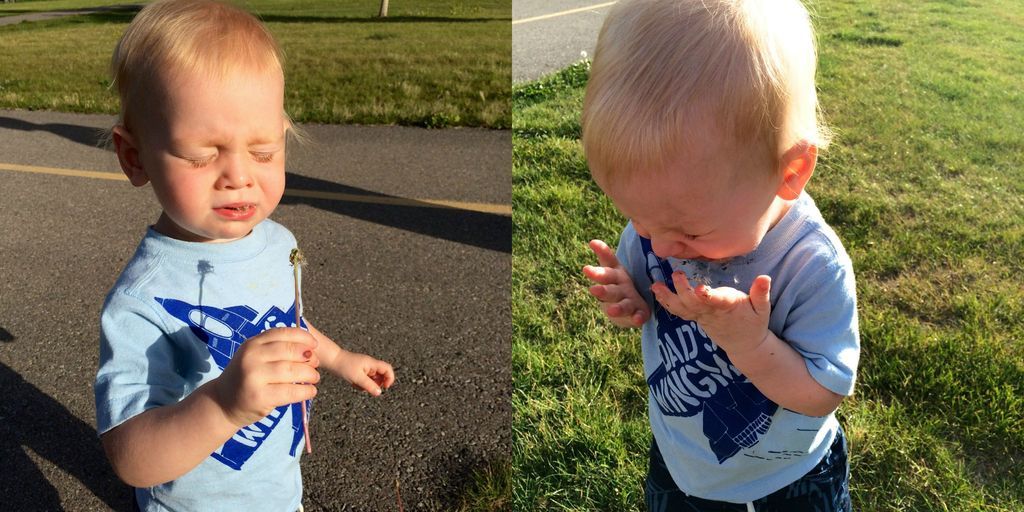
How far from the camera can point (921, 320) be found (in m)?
3.25

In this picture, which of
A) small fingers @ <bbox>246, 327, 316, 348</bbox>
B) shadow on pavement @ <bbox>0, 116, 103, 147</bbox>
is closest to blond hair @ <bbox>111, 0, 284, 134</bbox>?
small fingers @ <bbox>246, 327, 316, 348</bbox>

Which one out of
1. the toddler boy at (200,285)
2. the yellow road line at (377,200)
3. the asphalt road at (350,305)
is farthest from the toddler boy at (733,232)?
the yellow road line at (377,200)

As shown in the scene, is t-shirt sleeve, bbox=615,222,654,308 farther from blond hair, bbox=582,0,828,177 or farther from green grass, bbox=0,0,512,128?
green grass, bbox=0,0,512,128

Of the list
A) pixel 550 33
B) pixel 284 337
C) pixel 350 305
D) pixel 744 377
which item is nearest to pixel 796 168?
pixel 744 377

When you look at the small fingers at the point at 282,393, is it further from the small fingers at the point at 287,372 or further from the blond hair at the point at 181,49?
the blond hair at the point at 181,49

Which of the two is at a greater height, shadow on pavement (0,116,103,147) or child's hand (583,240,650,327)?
child's hand (583,240,650,327)

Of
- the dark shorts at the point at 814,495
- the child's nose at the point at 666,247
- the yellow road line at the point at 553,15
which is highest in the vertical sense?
the child's nose at the point at 666,247

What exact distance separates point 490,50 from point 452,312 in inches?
254

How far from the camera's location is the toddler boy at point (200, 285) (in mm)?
1394

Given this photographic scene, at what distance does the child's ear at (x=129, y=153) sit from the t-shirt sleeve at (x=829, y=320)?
3.96 ft

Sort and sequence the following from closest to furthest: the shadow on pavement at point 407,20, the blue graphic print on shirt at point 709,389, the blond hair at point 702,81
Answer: the blond hair at point 702,81
the blue graphic print on shirt at point 709,389
the shadow on pavement at point 407,20

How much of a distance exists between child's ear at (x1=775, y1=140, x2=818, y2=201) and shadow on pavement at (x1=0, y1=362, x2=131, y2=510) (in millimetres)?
2214

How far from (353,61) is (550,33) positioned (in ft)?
7.62

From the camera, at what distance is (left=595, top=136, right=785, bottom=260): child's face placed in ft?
4.29
